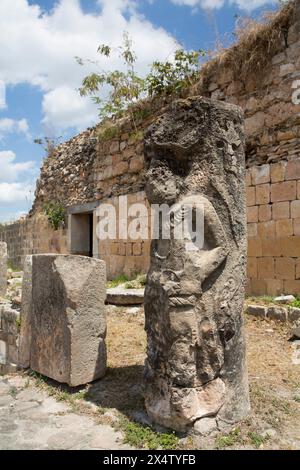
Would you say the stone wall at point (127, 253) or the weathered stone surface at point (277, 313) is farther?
the stone wall at point (127, 253)

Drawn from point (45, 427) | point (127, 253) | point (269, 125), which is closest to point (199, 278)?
point (45, 427)

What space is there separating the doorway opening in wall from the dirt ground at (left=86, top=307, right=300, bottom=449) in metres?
6.24

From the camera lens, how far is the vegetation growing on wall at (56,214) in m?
12.5

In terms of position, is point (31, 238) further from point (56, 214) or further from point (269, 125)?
point (269, 125)

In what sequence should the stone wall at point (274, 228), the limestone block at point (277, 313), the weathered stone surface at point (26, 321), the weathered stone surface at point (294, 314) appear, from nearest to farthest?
the weathered stone surface at point (26, 321)
the weathered stone surface at point (294, 314)
the limestone block at point (277, 313)
the stone wall at point (274, 228)

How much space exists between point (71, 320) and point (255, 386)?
65.9 inches

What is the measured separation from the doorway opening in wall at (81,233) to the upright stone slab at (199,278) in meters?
9.13

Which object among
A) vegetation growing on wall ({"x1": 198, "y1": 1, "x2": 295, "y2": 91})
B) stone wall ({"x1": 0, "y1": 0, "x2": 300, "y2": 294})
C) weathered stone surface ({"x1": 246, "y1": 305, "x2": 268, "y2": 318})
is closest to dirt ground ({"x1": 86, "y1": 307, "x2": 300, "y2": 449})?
weathered stone surface ({"x1": 246, "y1": 305, "x2": 268, "y2": 318})

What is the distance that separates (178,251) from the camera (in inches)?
115

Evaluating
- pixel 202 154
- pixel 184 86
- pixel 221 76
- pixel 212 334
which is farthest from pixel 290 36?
pixel 212 334

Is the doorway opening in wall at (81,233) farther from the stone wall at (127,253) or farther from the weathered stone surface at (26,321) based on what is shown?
the weathered stone surface at (26,321)

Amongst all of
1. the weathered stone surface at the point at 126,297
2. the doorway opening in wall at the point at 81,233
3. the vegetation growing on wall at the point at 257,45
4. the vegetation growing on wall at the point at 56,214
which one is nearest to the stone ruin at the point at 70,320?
the weathered stone surface at the point at 126,297

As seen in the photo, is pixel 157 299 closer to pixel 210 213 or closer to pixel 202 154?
pixel 210 213

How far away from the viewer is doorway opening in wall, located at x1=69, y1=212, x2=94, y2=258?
12.1 metres
